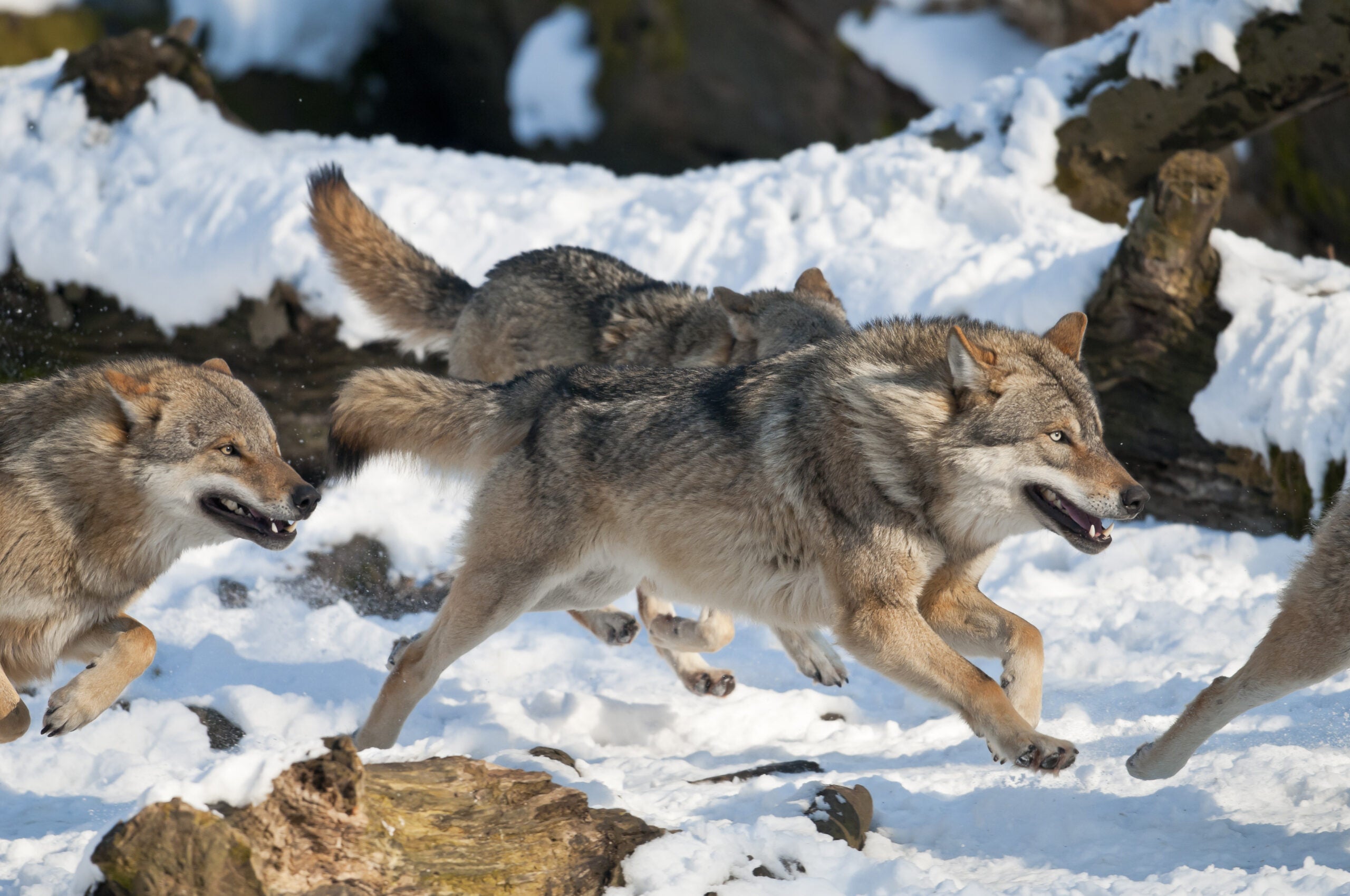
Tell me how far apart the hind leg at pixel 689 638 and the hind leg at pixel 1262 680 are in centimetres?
186

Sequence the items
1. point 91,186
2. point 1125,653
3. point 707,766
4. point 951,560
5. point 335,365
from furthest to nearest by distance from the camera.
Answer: point 91,186, point 335,365, point 1125,653, point 707,766, point 951,560

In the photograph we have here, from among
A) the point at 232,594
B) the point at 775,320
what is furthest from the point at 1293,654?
the point at 232,594

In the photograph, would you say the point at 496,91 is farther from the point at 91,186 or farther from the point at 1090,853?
the point at 1090,853

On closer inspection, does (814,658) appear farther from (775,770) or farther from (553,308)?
(553,308)

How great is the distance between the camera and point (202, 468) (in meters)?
4.27

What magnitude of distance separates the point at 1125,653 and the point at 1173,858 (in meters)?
2.26

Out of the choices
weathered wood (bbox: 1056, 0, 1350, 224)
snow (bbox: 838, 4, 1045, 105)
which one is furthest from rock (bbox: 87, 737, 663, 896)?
snow (bbox: 838, 4, 1045, 105)

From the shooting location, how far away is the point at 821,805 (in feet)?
12.7

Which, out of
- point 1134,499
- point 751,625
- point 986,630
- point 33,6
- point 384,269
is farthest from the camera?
point 33,6

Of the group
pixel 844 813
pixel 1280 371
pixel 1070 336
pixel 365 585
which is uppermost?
pixel 1280 371

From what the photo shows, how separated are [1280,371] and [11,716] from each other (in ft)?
21.7

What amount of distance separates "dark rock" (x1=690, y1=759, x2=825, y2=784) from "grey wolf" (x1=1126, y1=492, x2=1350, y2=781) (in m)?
1.18

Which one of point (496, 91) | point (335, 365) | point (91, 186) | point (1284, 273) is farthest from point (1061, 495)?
point (496, 91)

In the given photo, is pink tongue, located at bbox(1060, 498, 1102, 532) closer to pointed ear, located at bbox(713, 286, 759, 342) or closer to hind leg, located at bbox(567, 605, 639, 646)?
hind leg, located at bbox(567, 605, 639, 646)
